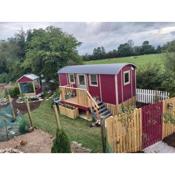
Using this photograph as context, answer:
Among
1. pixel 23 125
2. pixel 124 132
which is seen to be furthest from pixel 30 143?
pixel 124 132

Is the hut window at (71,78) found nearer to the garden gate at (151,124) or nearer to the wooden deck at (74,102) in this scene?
the wooden deck at (74,102)

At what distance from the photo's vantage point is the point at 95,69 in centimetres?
366

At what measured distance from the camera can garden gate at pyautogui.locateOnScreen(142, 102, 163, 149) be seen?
3.62 meters

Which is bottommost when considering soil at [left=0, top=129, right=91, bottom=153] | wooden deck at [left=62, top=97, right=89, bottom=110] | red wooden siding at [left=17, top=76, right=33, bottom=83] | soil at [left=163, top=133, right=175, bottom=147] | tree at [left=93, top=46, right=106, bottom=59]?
soil at [left=163, top=133, right=175, bottom=147]

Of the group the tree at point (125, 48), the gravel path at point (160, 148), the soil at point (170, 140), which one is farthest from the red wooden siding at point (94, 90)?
the soil at point (170, 140)

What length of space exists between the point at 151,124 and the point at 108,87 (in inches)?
35.7

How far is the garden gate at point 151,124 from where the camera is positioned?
11.9ft

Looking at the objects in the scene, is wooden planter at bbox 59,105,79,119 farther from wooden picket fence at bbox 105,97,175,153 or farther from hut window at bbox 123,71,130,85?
hut window at bbox 123,71,130,85

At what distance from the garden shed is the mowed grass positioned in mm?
212

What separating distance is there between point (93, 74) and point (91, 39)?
606 mm

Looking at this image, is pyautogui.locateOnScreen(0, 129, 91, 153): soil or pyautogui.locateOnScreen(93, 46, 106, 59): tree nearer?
pyautogui.locateOnScreen(93, 46, 106, 59): tree

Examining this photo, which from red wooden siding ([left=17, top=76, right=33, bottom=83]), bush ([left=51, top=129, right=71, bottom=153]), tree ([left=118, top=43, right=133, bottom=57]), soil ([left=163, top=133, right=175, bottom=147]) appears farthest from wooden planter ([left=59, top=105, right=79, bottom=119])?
soil ([left=163, top=133, right=175, bottom=147])

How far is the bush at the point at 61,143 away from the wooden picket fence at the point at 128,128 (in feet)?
1.93
